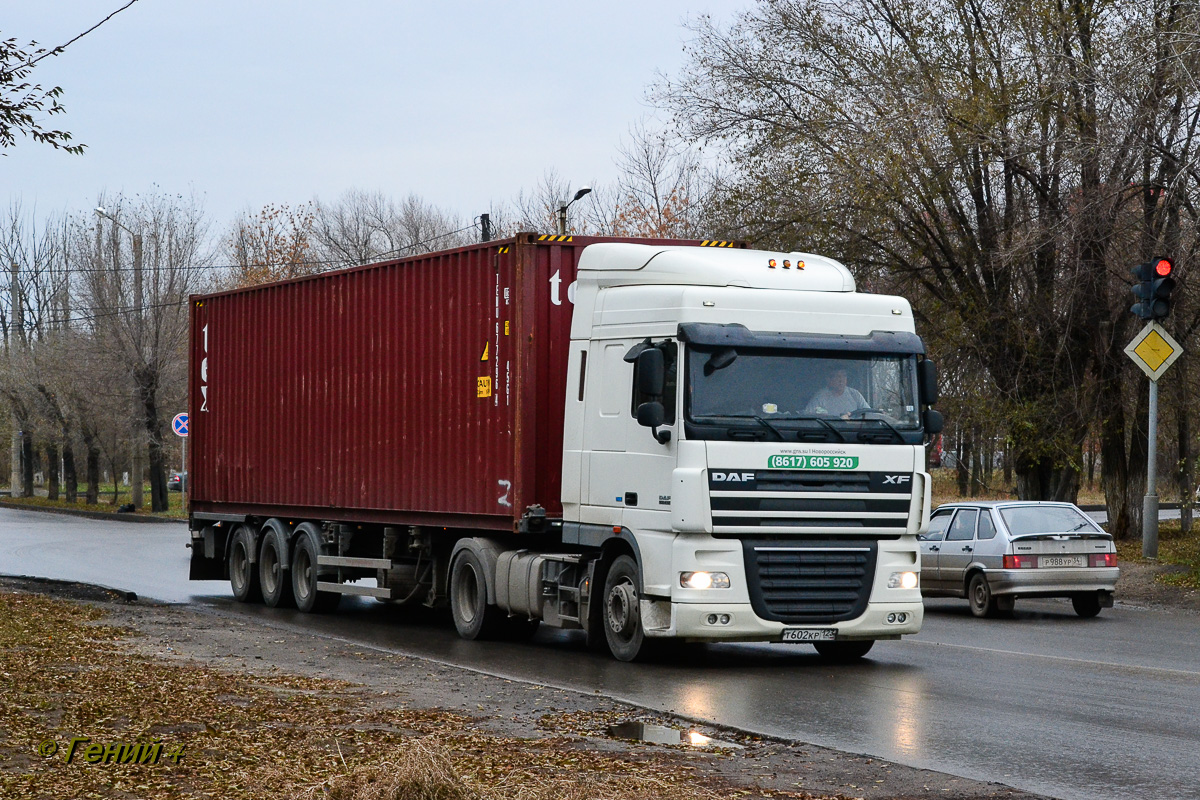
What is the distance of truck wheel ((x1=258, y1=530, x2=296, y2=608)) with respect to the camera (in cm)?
1862

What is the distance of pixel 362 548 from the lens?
17.2 meters

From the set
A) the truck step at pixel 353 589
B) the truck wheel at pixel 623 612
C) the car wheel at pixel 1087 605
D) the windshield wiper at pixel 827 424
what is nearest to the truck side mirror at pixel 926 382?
the windshield wiper at pixel 827 424

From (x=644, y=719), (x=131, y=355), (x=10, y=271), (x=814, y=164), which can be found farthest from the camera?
(x=10, y=271)

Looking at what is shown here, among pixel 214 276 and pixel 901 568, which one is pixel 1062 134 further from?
pixel 214 276

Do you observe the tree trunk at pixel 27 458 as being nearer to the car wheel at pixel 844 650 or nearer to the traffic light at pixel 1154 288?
the traffic light at pixel 1154 288

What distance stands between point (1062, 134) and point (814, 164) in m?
4.80

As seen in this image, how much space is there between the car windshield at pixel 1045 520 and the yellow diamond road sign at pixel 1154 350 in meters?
3.93

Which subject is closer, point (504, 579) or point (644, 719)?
point (644, 719)

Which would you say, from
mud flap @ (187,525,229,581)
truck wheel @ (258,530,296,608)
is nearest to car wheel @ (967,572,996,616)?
truck wheel @ (258,530,296,608)

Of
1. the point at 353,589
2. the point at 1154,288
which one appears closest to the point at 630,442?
the point at 353,589

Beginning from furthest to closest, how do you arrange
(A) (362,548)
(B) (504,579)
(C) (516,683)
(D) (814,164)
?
1. (D) (814,164)
2. (A) (362,548)
3. (B) (504,579)
4. (C) (516,683)

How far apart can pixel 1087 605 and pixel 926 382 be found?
22.0ft

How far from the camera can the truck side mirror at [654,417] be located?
Answer: 1181cm

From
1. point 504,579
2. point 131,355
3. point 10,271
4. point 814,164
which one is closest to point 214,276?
point 131,355
